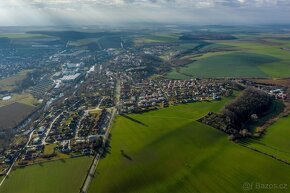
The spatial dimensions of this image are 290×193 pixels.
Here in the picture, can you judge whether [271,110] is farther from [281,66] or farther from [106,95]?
[281,66]

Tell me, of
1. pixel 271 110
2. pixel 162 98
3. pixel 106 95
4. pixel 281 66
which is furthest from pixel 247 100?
pixel 281 66

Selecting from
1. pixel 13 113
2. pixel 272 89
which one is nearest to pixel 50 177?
pixel 13 113

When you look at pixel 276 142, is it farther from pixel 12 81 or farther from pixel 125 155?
pixel 12 81

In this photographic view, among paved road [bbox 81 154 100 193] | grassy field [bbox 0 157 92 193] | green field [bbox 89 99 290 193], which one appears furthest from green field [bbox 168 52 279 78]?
grassy field [bbox 0 157 92 193]

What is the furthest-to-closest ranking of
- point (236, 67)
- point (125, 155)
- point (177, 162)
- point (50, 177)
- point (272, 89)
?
point (236, 67), point (272, 89), point (125, 155), point (177, 162), point (50, 177)

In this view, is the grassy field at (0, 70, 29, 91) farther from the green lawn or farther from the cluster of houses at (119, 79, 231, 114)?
the green lawn
